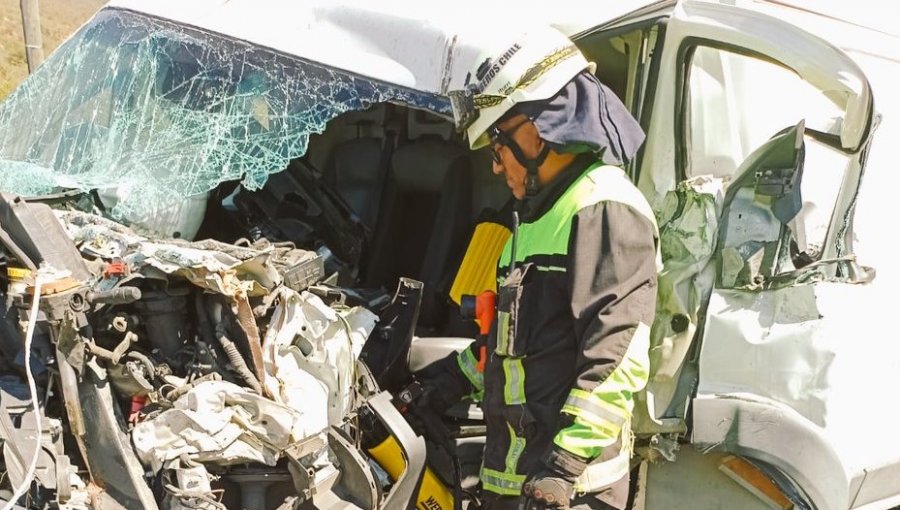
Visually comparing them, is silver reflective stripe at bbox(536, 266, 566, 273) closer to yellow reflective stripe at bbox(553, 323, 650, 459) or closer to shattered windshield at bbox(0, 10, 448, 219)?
yellow reflective stripe at bbox(553, 323, 650, 459)

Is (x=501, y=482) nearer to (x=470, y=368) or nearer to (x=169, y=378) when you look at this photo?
(x=470, y=368)

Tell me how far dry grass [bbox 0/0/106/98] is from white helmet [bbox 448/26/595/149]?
30.7 ft

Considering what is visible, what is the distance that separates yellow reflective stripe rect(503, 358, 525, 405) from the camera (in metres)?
2.15

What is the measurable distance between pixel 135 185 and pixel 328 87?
2.39 ft

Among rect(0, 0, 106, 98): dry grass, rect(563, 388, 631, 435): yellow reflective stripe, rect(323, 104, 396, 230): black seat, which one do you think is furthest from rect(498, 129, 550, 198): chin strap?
rect(0, 0, 106, 98): dry grass

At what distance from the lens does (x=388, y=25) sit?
8.84 ft

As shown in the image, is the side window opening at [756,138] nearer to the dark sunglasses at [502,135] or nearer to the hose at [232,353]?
the dark sunglasses at [502,135]

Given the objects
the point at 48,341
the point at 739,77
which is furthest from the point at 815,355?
the point at 48,341

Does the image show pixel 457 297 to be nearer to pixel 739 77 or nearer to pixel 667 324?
pixel 667 324

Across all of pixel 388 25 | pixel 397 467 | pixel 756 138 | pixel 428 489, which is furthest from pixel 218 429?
pixel 756 138

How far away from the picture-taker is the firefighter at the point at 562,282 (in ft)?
6.41

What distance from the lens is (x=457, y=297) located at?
10.5 feet

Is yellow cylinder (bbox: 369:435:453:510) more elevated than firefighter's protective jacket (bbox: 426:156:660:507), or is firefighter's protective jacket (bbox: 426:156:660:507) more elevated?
firefighter's protective jacket (bbox: 426:156:660:507)

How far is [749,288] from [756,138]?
1.73 feet
